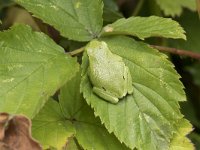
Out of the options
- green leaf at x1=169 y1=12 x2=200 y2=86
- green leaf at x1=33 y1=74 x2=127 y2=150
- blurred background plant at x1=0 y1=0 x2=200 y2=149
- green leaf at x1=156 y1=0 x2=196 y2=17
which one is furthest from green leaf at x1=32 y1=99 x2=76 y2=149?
green leaf at x1=169 y1=12 x2=200 y2=86

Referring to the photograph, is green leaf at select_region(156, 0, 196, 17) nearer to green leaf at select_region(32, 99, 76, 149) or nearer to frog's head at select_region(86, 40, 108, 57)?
frog's head at select_region(86, 40, 108, 57)

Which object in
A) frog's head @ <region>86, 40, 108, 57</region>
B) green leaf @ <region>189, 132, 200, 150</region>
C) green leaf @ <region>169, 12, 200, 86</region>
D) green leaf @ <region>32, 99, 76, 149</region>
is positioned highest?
frog's head @ <region>86, 40, 108, 57</region>

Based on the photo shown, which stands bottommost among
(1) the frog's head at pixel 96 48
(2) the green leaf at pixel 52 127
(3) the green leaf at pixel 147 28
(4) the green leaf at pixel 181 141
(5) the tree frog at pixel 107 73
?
(4) the green leaf at pixel 181 141

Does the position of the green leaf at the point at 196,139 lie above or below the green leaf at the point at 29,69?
below

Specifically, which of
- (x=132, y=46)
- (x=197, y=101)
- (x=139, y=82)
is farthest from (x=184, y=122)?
(x=197, y=101)

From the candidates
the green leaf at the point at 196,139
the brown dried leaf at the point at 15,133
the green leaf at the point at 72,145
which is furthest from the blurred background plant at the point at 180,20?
the brown dried leaf at the point at 15,133

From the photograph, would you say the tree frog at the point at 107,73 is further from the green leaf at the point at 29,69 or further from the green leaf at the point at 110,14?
the green leaf at the point at 110,14

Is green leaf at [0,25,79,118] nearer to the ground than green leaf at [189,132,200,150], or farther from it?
farther from it
